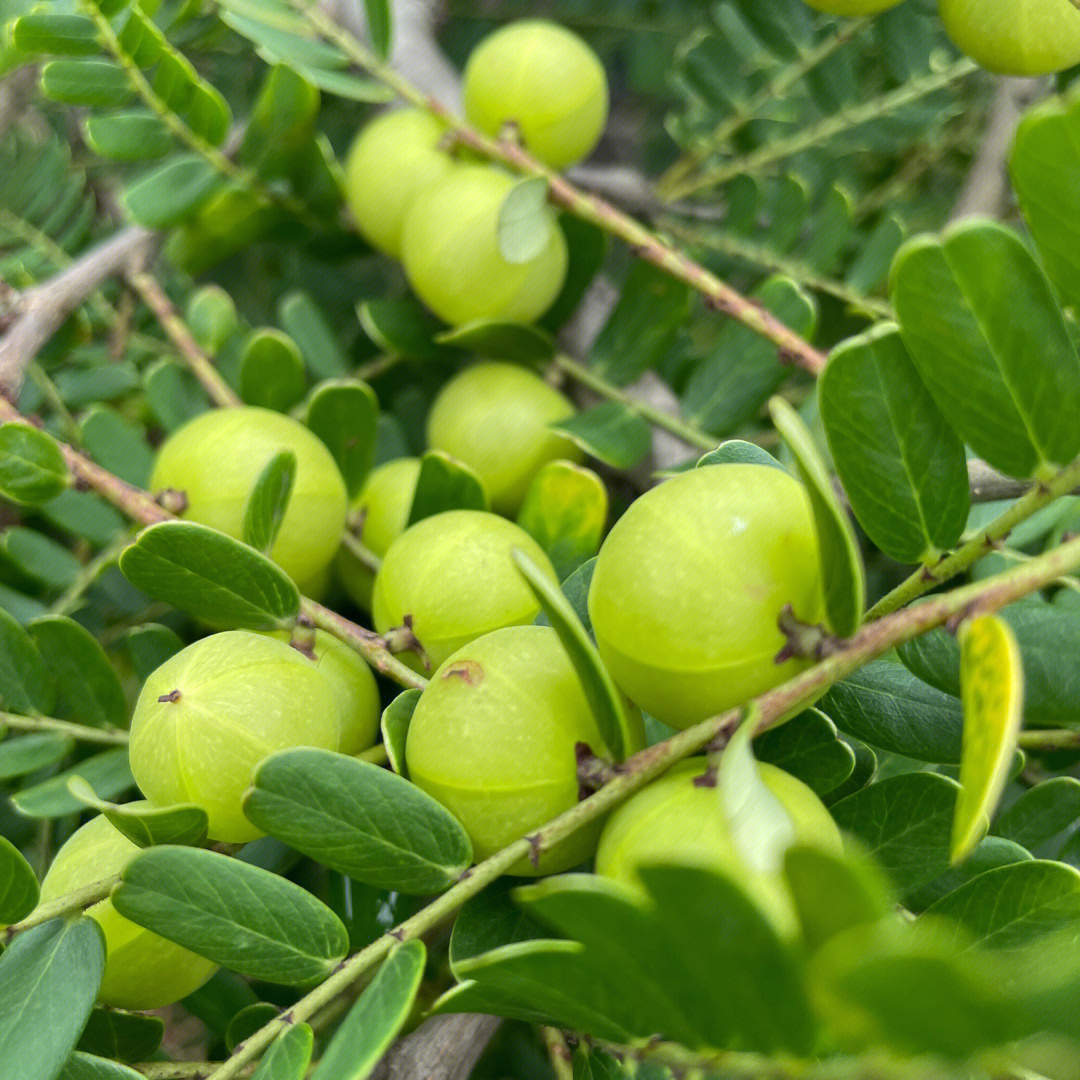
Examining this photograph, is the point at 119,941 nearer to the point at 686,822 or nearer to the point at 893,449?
the point at 686,822

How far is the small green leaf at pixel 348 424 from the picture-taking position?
107 cm

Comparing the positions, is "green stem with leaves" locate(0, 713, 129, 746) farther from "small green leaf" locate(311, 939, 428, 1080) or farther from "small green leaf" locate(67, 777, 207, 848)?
"small green leaf" locate(311, 939, 428, 1080)

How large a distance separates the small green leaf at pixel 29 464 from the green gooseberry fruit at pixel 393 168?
57cm

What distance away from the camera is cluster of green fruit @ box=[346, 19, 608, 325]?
3.81 ft

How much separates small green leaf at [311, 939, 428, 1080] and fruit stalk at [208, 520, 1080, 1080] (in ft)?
0.09

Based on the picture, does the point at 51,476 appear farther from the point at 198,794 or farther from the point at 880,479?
the point at 880,479

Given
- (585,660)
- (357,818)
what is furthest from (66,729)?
(585,660)

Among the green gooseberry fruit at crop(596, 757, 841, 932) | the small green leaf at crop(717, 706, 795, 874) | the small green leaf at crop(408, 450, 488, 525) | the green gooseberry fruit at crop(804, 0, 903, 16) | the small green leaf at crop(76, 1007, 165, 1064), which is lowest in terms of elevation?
the small green leaf at crop(76, 1007, 165, 1064)

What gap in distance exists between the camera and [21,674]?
94cm

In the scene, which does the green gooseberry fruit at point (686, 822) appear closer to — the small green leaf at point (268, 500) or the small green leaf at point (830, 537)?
the small green leaf at point (830, 537)

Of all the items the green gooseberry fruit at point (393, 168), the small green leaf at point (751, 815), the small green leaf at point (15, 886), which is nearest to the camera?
the small green leaf at point (751, 815)

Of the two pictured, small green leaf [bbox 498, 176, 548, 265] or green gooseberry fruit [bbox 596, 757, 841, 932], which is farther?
small green leaf [bbox 498, 176, 548, 265]

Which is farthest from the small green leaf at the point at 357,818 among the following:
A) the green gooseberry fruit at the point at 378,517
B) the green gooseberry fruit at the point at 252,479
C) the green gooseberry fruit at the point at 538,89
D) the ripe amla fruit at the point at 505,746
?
the green gooseberry fruit at the point at 538,89

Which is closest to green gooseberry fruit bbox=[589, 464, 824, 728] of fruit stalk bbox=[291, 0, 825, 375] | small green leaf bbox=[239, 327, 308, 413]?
fruit stalk bbox=[291, 0, 825, 375]
